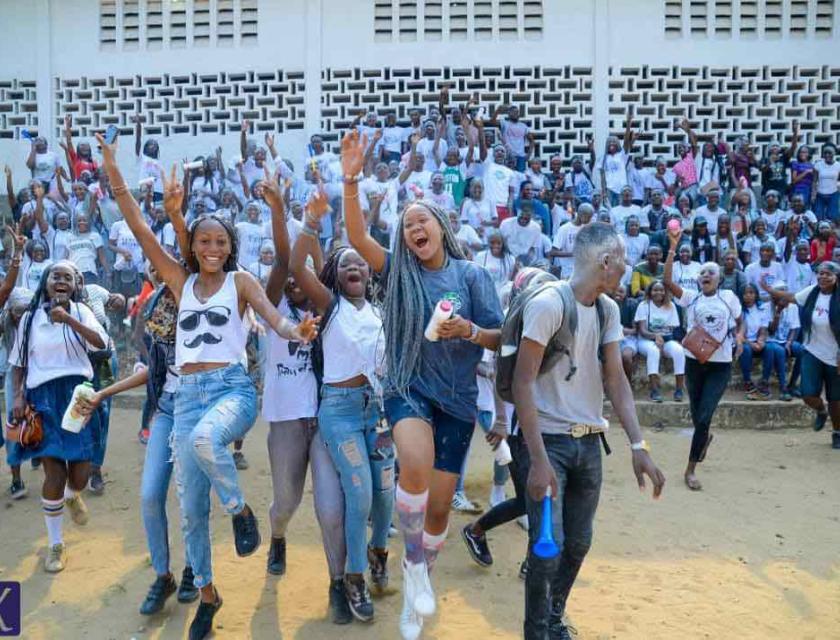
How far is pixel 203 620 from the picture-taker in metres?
4.57

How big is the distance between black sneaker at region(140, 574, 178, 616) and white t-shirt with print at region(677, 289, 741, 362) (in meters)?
4.69

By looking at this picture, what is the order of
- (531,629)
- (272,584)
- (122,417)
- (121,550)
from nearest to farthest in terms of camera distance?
1. (531,629)
2. (272,584)
3. (121,550)
4. (122,417)

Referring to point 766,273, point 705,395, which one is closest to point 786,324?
point 766,273

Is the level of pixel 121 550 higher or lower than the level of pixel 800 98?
lower

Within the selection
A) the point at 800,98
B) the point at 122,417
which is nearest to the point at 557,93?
the point at 800,98

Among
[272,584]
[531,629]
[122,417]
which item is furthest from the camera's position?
[122,417]

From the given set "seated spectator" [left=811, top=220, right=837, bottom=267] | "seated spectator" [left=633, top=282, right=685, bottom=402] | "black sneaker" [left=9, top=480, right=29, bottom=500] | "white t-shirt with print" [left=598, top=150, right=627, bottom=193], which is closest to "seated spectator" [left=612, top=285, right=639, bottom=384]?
"seated spectator" [left=633, top=282, right=685, bottom=402]

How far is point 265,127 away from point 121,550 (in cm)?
1072

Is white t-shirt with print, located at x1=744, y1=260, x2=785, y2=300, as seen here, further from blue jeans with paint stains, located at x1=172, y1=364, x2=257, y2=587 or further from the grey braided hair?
blue jeans with paint stains, located at x1=172, y1=364, x2=257, y2=587

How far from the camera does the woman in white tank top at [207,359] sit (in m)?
4.27

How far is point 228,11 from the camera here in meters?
15.6

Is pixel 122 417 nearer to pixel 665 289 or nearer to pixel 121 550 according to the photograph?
pixel 121 550

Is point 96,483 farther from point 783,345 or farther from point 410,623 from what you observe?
point 783,345

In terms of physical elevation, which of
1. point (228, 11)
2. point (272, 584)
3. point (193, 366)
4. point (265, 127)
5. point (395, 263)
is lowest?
point (272, 584)
